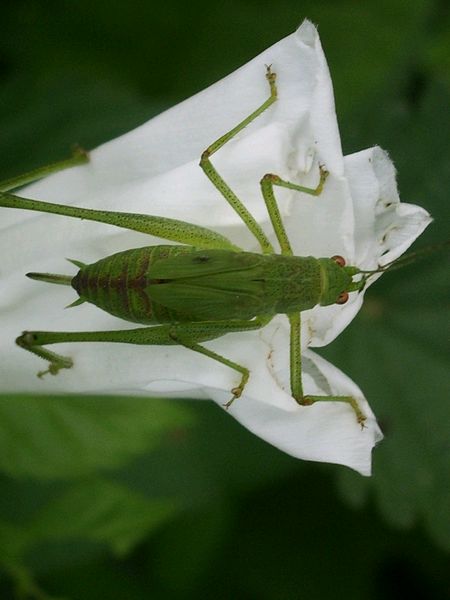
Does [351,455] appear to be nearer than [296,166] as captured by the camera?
Yes

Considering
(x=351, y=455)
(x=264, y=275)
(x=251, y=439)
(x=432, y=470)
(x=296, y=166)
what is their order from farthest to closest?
(x=251, y=439) → (x=432, y=470) → (x=264, y=275) → (x=296, y=166) → (x=351, y=455)

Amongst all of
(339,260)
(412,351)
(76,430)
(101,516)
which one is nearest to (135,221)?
(339,260)

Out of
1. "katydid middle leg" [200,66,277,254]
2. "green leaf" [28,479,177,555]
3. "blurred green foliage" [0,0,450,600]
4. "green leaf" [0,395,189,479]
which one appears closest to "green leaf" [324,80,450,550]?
"blurred green foliage" [0,0,450,600]

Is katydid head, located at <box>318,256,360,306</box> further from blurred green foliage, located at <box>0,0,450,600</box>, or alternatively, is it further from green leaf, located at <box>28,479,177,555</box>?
green leaf, located at <box>28,479,177,555</box>

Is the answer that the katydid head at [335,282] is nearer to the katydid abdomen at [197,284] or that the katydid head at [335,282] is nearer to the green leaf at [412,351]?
the katydid abdomen at [197,284]

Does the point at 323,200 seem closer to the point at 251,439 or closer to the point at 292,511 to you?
the point at 251,439

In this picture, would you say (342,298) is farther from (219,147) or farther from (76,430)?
(76,430)

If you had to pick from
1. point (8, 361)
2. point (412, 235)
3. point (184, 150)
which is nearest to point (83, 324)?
point (8, 361)
